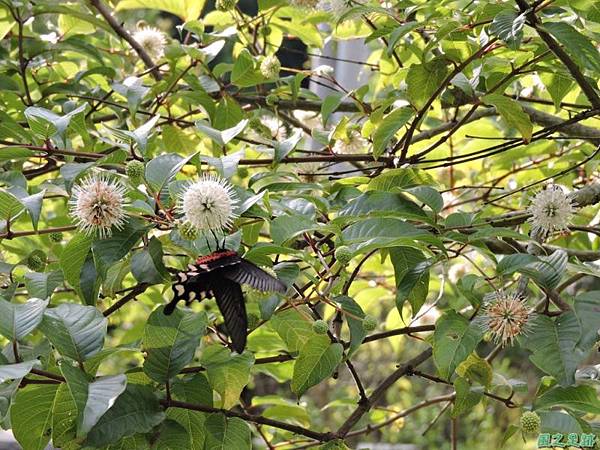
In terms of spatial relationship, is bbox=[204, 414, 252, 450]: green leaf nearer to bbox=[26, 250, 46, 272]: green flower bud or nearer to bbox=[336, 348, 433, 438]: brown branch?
bbox=[336, 348, 433, 438]: brown branch

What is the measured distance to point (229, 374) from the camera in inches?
36.7

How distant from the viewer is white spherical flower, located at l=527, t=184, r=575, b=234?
114 centimetres

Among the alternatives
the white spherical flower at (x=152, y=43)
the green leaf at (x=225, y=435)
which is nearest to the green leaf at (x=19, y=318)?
the green leaf at (x=225, y=435)

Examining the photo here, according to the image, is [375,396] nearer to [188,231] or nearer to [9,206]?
[188,231]

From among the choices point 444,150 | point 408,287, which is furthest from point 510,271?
point 444,150

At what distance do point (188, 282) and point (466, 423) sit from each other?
15.3 feet

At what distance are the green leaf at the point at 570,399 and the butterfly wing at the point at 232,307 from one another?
385 mm

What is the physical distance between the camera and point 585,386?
101cm

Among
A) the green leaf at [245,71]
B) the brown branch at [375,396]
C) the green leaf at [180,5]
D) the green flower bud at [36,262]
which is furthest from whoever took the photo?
the green leaf at [180,5]

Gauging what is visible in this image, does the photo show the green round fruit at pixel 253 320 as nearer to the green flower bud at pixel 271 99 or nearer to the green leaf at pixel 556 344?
the green leaf at pixel 556 344

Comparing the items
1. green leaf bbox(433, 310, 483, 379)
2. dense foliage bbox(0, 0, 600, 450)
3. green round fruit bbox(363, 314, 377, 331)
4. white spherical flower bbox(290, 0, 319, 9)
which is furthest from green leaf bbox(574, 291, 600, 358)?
white spherical flower bbox(290, 0, 319, 9)

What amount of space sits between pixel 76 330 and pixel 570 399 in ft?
1.77

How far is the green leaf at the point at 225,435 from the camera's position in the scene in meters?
0.91

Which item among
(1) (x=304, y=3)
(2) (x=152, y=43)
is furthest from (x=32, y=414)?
(2) (x=152, y=43)
